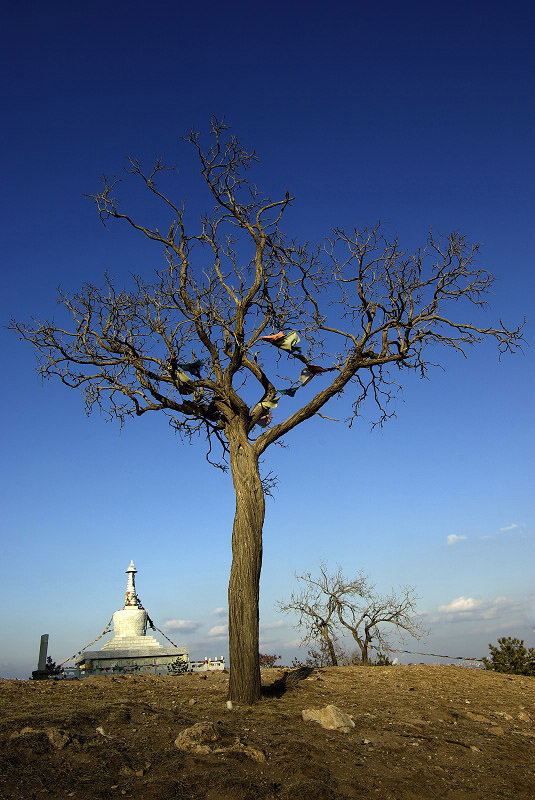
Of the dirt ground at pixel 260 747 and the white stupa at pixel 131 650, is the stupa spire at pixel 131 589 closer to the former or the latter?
the white stupa at pixel 131 650

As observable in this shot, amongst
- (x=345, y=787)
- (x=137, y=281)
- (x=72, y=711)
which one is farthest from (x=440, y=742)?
(x=137, y=281)

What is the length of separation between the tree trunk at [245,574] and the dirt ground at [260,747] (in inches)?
14.1

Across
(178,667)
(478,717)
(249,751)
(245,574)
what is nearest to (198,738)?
(249,751)

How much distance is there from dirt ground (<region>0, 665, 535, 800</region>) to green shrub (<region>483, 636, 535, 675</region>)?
6284mm

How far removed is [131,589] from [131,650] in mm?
3978

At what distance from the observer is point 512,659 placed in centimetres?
1408

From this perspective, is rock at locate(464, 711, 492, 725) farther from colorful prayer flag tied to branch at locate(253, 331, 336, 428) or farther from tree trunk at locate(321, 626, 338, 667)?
tree trunk at locate(321, 626, 338, 667)

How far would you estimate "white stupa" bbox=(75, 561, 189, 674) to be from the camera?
54.1 ft

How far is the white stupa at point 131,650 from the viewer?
16484 mm

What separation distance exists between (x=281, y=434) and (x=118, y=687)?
457 cm

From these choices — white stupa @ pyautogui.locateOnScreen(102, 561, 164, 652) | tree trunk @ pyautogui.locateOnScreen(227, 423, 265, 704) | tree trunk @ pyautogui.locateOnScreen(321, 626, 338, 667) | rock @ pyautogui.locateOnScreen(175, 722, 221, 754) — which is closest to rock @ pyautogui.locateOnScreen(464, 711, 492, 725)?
tree trunk @ pyautogui.locateOnScreen(227, 423, 265, 704)

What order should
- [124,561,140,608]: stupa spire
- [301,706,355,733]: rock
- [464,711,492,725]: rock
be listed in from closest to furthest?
[301,706,355,733]: rock → [464,711,492,725]: rock → [124,561,140,608]: stupa spire

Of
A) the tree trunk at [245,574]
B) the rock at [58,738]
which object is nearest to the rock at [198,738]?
the rock at [58,738]

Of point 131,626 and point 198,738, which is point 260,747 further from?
point 131,626
